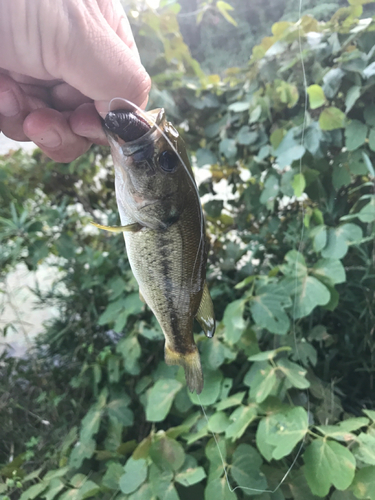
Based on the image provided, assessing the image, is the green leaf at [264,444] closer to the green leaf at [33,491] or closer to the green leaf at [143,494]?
the green leaf at [143,494]

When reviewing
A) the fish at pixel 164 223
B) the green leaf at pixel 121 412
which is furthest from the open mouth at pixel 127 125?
the green leaf at pixel 121 412

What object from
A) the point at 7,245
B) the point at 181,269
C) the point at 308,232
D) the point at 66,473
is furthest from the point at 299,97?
the point at 66,473

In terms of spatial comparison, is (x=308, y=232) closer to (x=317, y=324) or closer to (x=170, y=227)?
(x=317, y=324)

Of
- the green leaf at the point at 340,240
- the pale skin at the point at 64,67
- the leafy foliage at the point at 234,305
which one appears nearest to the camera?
the pale skin at the point at 64,67

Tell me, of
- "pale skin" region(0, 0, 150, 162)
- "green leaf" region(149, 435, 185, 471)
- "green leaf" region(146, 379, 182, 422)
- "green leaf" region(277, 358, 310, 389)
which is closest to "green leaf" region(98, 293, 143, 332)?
"green leaf" region(146, 379, 182, 422)

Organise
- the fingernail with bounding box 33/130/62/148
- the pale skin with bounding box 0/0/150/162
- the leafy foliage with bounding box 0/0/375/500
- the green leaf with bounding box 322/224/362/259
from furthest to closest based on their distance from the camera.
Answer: the green leaf with bounding box 322/224/362/259 → the leafy foliage with bounding box 0/0/375/500 → the fingernail with bounding box 33/130/62/148 → the pale skin with bounding box 0/0/150/162

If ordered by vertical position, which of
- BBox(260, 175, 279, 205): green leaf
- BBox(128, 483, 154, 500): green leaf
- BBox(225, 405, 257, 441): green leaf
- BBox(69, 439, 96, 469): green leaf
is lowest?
BBox(69, 439, 96, 469): green leaf

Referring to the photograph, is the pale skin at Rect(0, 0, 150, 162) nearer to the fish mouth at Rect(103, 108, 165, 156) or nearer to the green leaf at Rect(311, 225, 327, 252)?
the fish mouth at Rect(103, 108, 165, 156)
